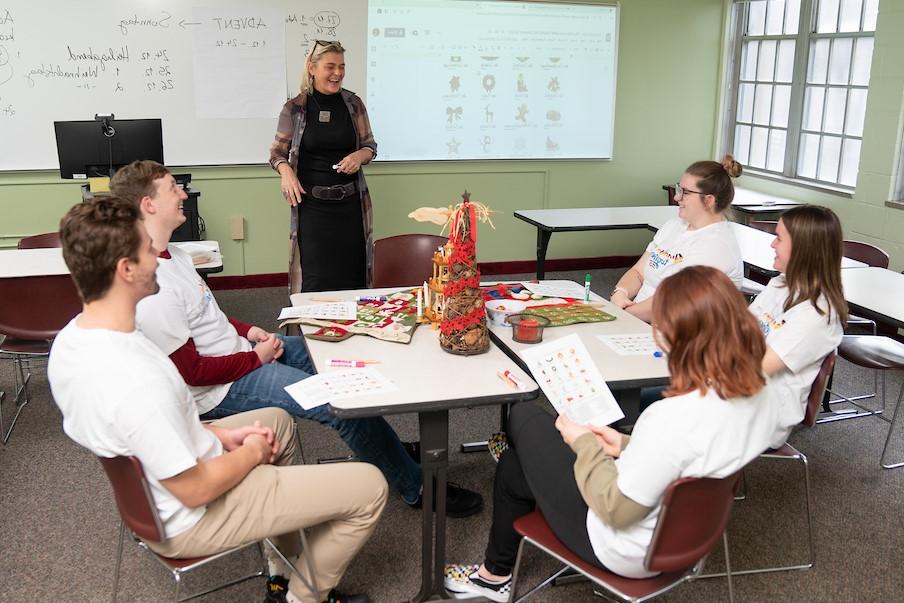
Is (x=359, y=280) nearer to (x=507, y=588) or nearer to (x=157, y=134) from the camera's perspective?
(x=157, y=134)

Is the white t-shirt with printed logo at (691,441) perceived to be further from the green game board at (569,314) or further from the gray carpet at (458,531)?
the green game board at (569,314)

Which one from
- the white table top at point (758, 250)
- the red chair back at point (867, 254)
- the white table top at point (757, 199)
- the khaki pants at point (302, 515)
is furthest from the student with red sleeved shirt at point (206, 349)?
the white table top at point (757, 199)

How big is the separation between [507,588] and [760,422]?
999 mm

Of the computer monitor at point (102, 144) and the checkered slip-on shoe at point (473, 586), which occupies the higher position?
the computer monitor at point (102, 144)

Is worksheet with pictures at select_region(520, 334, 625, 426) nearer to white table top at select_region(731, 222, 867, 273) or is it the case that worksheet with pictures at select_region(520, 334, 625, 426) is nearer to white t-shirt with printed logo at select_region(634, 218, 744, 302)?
white t-shirt with printed logo at select_region(634, 218, 744, 302)

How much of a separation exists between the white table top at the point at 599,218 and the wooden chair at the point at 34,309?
2445 mm

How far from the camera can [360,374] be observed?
2260 mm

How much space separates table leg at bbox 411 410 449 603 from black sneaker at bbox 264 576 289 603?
1.20 ft

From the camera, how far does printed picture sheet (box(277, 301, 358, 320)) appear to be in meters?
2.76

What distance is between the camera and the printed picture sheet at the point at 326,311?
109 inches

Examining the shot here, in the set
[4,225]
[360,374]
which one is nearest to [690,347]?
[360,374]

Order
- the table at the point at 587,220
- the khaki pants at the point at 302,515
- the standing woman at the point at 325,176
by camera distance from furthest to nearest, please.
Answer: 1. the table at the point at 587,220
2. the standing woman at the point at 325,176
3. the khaki pants at the point at 302,515

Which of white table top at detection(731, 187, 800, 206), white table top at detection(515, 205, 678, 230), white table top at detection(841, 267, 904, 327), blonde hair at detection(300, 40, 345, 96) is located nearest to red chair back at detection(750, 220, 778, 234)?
white table top at detection(515, 205, 678, 230)

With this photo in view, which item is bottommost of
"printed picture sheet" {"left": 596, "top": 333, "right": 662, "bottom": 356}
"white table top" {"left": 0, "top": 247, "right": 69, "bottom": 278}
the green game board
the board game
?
"printed picture sheet" {"left": 596, "top": 333, "right": 662, "bottom": 356}
